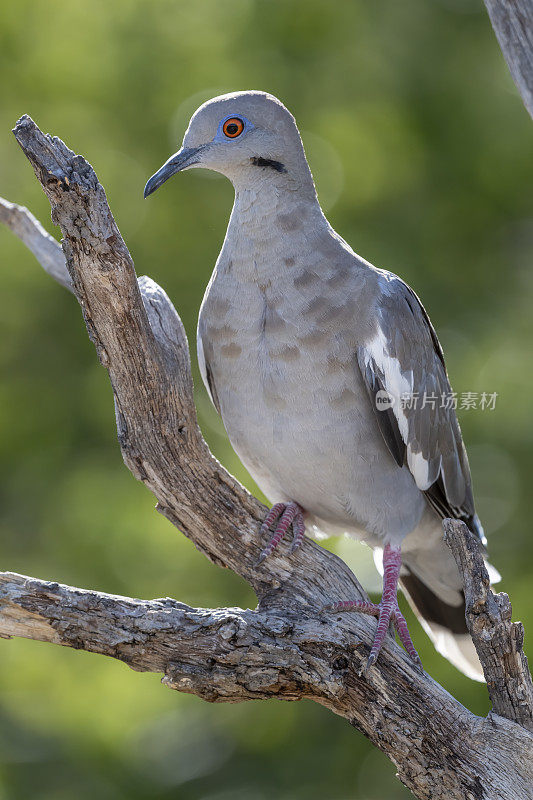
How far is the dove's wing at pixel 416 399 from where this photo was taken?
312cm

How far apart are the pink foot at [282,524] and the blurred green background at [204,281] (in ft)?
6.56

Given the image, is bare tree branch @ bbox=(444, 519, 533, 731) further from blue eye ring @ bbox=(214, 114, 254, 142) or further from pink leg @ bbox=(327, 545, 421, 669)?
blue eye ring @ bbox=(214, 114, 254, 142)

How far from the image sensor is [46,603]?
8.11ft

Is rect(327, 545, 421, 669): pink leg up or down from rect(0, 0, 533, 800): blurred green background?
down

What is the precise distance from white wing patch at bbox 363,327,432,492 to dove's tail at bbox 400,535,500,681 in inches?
17.6

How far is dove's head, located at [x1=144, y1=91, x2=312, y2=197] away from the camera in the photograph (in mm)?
3078

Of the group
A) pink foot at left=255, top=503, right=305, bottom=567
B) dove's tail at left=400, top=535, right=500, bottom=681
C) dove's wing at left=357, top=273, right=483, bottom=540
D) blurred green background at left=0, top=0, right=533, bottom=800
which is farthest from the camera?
blurred green background at left=0, top=0, right=533, bottom=800

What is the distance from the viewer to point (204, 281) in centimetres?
610

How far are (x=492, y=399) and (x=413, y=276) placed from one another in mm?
1133

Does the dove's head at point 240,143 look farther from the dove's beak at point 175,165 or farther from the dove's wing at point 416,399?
the dove's wing at point 416,399

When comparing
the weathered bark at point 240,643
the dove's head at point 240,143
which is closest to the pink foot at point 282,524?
the weathered bark at point 240,643

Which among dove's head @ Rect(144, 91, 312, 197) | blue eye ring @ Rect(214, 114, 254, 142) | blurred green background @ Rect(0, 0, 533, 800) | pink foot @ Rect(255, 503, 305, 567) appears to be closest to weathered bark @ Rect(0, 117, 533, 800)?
pink foot @ Rect(255, 503, 305, 567)

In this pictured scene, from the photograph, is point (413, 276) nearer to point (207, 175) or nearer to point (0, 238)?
point (207, 175)

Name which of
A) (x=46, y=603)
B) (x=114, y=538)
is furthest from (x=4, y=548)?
Answer: (x=46, y=603)
